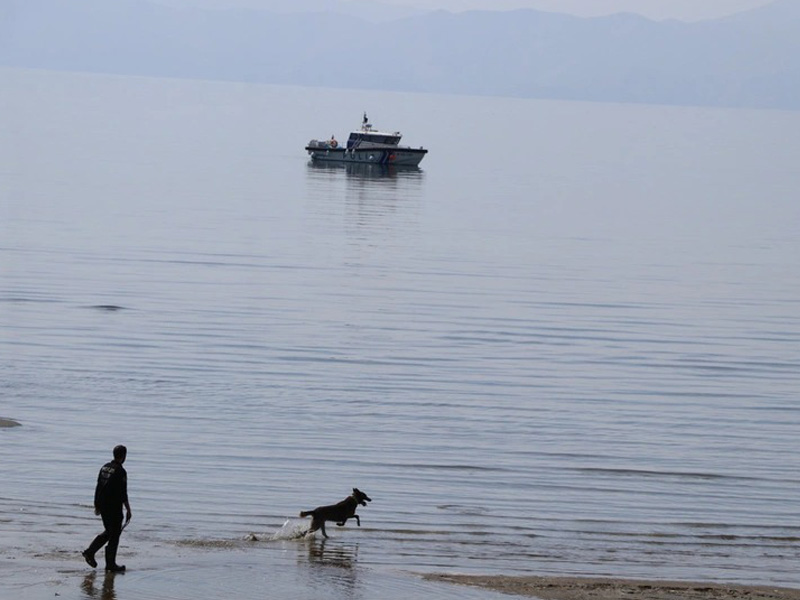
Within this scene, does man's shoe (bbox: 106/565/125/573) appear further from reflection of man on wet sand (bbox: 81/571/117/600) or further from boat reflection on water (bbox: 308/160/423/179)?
boat reflection on water (bbox: 308/160/423/179)

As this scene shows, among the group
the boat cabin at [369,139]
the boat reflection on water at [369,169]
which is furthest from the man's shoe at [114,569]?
the boat cabin at [369,139]

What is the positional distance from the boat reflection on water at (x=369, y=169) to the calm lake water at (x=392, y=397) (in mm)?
33552

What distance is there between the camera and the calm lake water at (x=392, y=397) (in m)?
19.5

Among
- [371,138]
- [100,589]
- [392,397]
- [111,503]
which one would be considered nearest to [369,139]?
[371,138]

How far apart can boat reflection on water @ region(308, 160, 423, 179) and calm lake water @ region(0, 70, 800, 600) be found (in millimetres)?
33552

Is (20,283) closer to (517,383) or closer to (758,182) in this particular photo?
(517,383)

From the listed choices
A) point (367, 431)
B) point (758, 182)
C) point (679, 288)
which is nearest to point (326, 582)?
point (367, 431)

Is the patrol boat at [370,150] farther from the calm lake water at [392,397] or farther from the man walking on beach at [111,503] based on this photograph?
the man walking on beach at [111,503]

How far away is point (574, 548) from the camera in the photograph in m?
20.1

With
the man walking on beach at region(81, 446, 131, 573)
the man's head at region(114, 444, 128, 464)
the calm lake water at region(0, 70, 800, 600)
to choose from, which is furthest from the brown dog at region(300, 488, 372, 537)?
the man's head at region(114, 444, 128, 464)

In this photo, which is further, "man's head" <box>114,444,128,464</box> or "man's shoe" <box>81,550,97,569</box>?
"man's shoe" <box>81,550,97,569</box>

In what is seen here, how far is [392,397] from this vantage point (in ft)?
102

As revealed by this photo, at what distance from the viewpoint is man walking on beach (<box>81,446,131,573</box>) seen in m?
16.2

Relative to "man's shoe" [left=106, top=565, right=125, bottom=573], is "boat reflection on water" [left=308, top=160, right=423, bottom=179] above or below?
above
